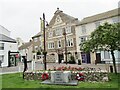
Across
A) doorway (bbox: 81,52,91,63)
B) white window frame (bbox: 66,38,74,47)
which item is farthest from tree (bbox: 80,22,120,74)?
white window frame (bbox: 66,38,74,47)

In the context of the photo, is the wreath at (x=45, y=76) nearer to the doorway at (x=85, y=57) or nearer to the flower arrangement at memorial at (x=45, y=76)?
the flower arrangement at memorial at (x=45, y=76)

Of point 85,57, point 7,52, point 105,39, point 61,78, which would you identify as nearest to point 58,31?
point 85,57

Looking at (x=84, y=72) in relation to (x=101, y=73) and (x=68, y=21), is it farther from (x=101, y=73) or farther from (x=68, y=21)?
(x=68, y=21)

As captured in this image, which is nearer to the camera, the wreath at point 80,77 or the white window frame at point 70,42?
the wreath at point 80,77

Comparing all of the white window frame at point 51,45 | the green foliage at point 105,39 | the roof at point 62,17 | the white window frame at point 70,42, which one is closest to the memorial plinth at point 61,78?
the green foliage at point 105,39

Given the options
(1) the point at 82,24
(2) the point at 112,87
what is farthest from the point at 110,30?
(1) the point at 82,24

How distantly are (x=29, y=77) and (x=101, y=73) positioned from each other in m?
5.51

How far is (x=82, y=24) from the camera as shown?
3544 cm

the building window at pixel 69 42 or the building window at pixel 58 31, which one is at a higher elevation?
the building window at pixel 58 31

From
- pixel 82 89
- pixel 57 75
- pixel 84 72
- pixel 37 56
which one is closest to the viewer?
pixel 82 89

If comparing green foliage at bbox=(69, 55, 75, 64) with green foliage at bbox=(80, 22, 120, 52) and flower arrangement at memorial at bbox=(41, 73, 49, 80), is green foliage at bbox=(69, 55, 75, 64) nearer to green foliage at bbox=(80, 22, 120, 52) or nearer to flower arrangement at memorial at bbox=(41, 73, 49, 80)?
green foliage at bbox=(80, 22, 120, 52)

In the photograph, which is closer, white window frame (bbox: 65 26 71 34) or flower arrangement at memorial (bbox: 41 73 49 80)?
flower arrangement at memorial (bbox: 41 73 49 80)

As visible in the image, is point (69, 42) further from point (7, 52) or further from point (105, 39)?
point (105, 39)

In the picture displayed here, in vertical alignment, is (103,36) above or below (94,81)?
above
